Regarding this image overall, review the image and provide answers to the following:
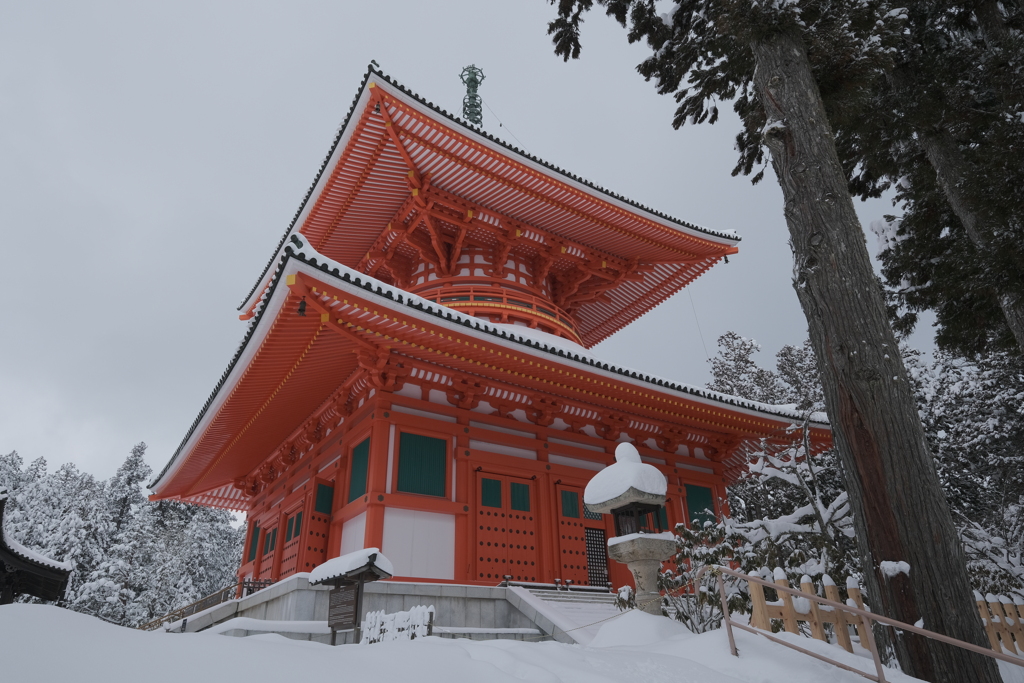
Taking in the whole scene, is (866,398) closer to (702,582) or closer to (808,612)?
(808,612)

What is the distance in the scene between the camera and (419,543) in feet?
31.8

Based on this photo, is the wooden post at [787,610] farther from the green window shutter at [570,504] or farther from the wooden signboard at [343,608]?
the green window shutter at [570,504]

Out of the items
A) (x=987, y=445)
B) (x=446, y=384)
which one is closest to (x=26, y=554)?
(x=446, y=384)

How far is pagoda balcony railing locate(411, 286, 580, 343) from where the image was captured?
13.8m

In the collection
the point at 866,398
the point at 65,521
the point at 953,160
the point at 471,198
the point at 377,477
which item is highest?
the point at 471,198

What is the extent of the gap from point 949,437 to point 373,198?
1900cm

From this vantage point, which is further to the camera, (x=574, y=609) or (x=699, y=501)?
(x=699, y=501)

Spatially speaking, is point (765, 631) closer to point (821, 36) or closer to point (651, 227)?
point (821, 36)

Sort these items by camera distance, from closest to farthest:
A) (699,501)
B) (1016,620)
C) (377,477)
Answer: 1. (1016,620)
2. (377,477)
3. (699,501)

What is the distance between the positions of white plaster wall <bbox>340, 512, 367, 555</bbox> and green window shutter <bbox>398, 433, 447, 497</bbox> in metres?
0.81

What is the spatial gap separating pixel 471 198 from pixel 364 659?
37.1 feet

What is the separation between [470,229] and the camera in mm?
14094

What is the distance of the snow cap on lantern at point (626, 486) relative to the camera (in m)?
7.22

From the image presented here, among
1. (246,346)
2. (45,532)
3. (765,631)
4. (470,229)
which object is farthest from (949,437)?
(45,532)
